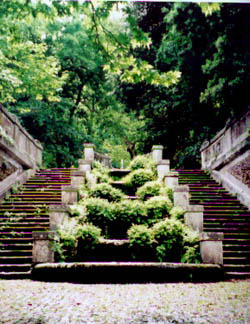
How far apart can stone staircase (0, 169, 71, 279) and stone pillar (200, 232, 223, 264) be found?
3.80m

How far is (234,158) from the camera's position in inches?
450

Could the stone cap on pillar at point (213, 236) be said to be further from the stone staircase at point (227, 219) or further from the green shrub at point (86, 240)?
the green shrub at point (86, 240)

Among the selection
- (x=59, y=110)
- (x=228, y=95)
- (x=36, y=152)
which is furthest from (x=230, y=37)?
(x=59, y=110)

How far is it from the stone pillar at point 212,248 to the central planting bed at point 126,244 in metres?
0.22

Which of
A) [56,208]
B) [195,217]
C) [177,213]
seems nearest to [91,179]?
[56,208]

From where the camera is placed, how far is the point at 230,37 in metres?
10.5

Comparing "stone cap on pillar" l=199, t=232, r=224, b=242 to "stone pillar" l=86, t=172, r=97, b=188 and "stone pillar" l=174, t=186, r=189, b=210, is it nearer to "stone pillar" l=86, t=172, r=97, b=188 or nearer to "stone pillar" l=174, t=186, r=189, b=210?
"stone pillar" l=174, t=186, r=189, b=210

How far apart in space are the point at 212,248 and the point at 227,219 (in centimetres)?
247

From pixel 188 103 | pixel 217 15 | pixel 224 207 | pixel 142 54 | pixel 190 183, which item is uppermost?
pixel 142 54

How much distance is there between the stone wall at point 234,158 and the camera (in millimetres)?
10453

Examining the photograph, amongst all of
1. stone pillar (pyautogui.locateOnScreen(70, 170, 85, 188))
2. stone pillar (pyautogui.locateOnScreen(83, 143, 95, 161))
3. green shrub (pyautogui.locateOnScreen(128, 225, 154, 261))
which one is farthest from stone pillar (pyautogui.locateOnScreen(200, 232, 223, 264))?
stone pillar (pyautogui.locateOnScreen(83, 143, 95, 161))

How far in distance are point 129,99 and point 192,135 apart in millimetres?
4581

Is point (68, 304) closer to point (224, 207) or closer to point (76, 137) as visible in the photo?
point (224, 207)

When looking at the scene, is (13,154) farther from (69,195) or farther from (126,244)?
(126,244)
